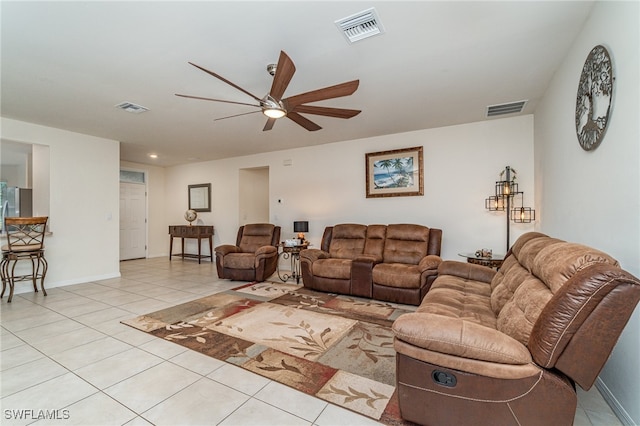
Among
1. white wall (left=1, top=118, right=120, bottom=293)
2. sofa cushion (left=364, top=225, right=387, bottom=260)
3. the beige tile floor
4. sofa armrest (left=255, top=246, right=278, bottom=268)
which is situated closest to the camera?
the beige tile floor

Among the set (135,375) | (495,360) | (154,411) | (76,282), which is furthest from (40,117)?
(495,360)

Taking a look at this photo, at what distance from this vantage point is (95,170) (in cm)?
509

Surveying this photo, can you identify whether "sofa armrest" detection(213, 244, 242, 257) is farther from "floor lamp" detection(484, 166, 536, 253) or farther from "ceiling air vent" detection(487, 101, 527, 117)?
"ceiling air vent" detection(487, 101, 527, 117)

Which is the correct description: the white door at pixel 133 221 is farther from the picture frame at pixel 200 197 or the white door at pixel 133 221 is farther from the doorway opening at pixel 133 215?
the picture frame at pixel 200 197

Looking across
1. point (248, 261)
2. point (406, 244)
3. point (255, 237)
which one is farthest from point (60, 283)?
point (406, 244)

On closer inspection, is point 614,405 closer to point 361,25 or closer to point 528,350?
point 528,350

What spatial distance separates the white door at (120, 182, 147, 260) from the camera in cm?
715

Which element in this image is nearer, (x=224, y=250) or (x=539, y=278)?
(x=539, y=278)

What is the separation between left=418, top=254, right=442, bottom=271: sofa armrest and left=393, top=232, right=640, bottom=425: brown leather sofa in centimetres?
190

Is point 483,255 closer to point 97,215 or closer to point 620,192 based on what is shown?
point 620,192

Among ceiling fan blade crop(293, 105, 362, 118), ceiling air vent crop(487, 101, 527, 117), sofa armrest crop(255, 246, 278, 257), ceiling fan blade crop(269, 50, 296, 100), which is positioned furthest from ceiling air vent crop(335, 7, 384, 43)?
sofa armrest crop(255, 246, 278, 257)

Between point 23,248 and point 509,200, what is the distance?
6.98 meters

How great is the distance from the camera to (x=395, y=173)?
488cm

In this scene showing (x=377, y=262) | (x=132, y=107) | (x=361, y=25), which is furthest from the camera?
(x=377, y=262)
